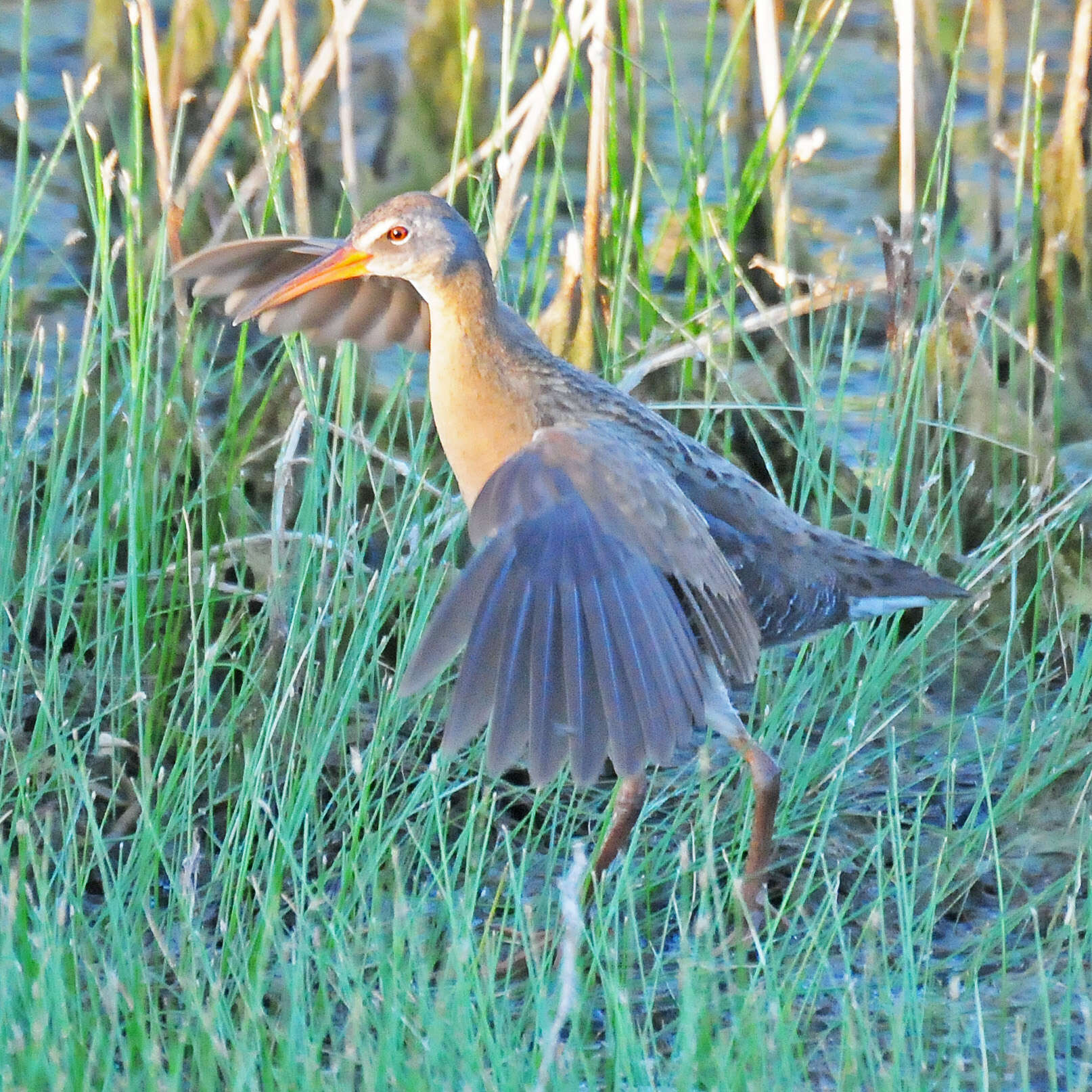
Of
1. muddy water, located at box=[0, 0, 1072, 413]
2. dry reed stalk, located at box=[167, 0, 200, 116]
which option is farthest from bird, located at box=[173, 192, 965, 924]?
muddy water, located at box=[0, 0, 1072, 413]

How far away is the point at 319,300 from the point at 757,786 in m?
1.12

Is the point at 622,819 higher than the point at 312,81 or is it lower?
lower

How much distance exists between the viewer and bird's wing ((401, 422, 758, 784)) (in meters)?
2.37

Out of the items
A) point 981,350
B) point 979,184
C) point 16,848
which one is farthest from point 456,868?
point 979,184

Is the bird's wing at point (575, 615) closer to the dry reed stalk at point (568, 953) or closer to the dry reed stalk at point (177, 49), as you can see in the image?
the dry reed stalk at point (568, 953)

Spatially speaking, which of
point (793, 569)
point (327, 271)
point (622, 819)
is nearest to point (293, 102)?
point (327, 271)

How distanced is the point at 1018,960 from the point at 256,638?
143 cm

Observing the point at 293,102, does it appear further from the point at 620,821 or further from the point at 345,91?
the point at 620,821

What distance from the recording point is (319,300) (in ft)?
11.3

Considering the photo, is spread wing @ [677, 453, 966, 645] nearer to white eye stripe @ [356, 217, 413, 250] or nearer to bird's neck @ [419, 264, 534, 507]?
bird's neck @ [419, 264, 534, 507]

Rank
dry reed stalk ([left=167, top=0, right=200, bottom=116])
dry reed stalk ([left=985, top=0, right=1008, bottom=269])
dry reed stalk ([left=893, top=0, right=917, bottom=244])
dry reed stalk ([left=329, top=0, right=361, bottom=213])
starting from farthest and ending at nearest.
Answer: dry reed stalk ([left=985, top=0, right=1008, bottom=269])
dry reed stalk ([left=167, top=0, right=200, bottom=116])
dry reed stalk ([left=893, top=0, right=917, bottom=244])
dry reed stalk ([left=329, top=0, right=361, bottom=213])

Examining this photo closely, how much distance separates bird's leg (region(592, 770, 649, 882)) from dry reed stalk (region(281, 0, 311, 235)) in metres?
1.25

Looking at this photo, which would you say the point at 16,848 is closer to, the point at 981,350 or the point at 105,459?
the point at 105,459

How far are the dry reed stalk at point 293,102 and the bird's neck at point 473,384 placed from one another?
0.62 metres
